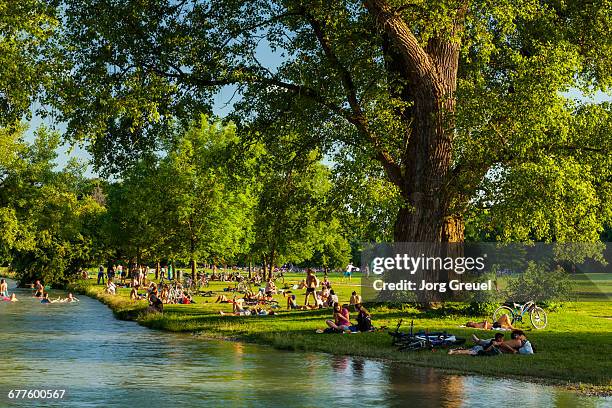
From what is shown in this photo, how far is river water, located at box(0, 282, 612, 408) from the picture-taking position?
14836mm

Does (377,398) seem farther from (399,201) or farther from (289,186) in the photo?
(289,186)

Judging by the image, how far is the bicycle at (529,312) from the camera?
2753cm

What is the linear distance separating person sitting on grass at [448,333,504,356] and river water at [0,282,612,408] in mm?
2403

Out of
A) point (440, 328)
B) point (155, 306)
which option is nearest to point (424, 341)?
point (440, 328)

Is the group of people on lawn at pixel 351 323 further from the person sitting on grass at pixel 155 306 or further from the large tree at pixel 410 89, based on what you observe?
the large tree at pixel 410 89

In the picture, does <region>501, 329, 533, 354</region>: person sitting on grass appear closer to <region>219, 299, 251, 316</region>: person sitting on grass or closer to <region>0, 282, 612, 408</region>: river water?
<region>0, 282, 612, 408</region>: river water

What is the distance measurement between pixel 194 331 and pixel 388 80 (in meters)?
12.5

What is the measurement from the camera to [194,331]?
29641 millimetres

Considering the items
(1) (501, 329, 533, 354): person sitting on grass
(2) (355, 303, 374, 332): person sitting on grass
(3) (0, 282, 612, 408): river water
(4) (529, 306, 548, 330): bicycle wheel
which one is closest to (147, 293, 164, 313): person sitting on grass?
(3) (0, 282, 612, 408): river water

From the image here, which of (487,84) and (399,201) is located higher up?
(487,84)

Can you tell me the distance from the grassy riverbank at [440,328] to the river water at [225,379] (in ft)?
3.12

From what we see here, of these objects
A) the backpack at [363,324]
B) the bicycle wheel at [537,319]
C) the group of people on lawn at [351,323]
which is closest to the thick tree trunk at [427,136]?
the group of people on lawn at [351,323]

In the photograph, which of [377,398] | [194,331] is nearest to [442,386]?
[377,398]

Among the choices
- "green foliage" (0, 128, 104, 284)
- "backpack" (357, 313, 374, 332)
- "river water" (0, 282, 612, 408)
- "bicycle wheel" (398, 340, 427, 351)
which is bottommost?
"river water" (0, 282, 612, 408)
